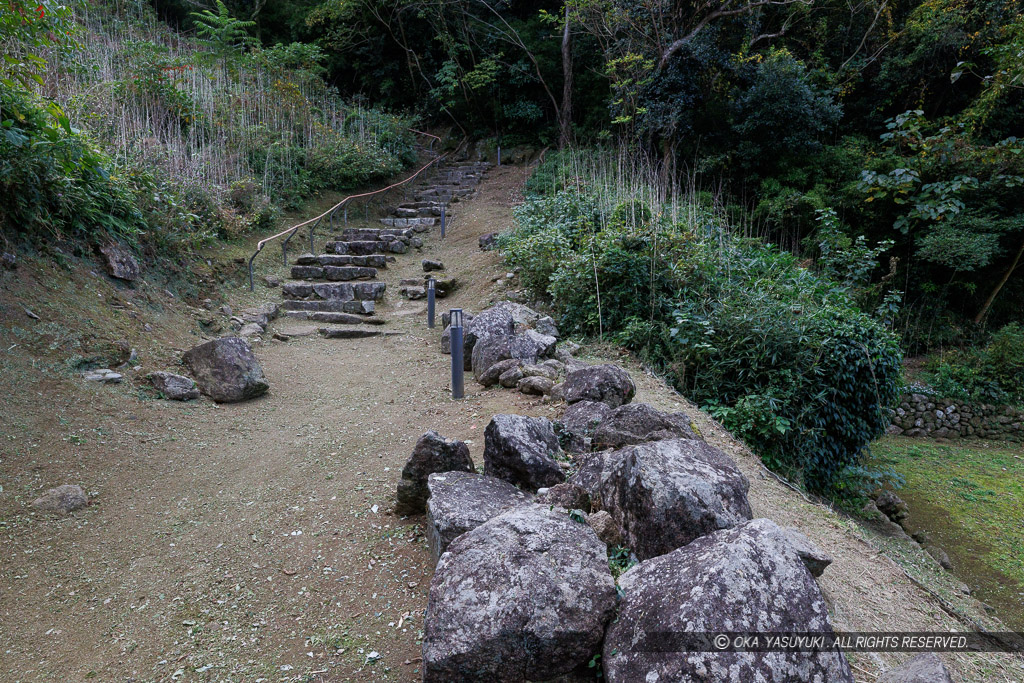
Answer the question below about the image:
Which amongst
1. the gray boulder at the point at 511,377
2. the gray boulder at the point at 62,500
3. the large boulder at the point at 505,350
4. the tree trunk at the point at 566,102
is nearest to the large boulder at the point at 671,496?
the gray boulder at the point at 511,377

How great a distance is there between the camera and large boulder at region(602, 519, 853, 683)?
1345 mm

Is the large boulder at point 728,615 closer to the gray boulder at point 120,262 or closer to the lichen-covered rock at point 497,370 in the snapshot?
the lichen-covered rock at point 497,370

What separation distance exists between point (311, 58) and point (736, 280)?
10874mm

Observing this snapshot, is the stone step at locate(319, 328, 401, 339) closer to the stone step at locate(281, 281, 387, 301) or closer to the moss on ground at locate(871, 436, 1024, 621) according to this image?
the stone step at locate(281, 281, 387, 301)

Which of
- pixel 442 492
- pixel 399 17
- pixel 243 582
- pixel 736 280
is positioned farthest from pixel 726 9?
pixel 243 582

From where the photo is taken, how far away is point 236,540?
2.63 meters

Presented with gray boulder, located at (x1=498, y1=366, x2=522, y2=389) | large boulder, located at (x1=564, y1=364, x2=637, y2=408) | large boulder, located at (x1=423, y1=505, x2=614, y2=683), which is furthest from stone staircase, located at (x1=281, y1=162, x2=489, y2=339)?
large boulder, located at (x1=423, y1=505, x2=614, y2=683)

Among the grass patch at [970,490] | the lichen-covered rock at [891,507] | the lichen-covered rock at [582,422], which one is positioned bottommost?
the grass patch at [970,490]

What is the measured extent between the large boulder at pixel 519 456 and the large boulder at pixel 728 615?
3.39ft

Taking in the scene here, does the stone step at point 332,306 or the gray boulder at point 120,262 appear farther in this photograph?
the stone step at point 332,306

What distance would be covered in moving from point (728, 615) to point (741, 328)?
365cm

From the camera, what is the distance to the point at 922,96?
10148 millimetres

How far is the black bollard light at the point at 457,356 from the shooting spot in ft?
13.9

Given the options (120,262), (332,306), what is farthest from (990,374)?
(120,262)
